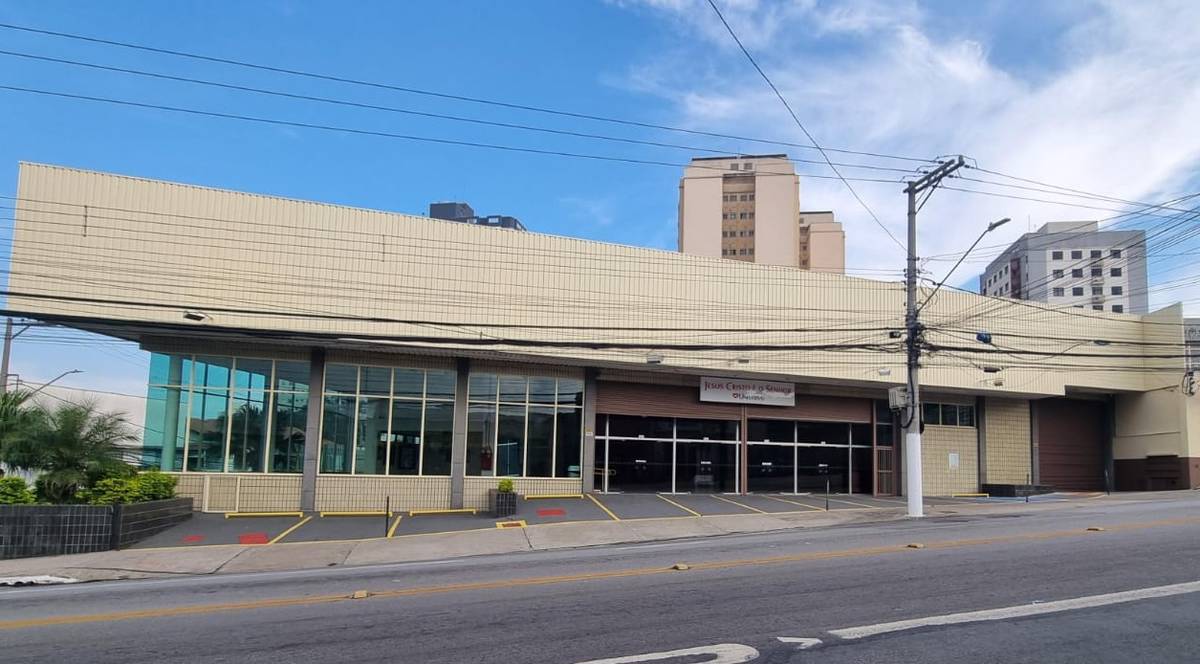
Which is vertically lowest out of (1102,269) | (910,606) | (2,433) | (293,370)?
(910,606)

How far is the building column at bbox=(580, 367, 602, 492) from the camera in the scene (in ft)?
92.9

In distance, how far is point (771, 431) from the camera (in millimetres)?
32250

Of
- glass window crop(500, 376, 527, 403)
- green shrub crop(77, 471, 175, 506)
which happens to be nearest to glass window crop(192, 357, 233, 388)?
green shrub crop(77, 471, 175, 506)

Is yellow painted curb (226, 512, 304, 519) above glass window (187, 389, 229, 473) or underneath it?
underneath

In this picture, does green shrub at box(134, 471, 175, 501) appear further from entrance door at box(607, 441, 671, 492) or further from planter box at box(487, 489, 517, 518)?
entrance door at box(607, 441, 671, 492)

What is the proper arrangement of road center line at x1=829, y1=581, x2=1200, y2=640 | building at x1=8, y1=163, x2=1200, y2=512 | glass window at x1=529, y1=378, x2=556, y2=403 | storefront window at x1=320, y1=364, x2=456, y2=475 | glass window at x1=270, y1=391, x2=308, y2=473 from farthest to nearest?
1. glass window at x1=529, y1=378, x2=556, y2=403
2. storefront window at x1=320, y1=364, x2=456, y2=475
3. glass window at x1=270, y1=391, x2=308, y2=473
4. building at x1=8, y1=163, x2=1200, y2=512
5. road center line at x1=829, y1=581, x2=1200, y2=640

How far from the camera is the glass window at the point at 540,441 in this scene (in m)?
27.6

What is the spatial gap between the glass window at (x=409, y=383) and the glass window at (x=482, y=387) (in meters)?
1.48

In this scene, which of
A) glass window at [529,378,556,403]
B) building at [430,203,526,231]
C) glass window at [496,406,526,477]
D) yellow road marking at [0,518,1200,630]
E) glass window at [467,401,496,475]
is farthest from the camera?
building at [430,203,526,231]

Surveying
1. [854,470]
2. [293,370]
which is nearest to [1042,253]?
[854,470]

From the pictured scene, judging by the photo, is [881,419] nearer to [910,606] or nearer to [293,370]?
[293,370]

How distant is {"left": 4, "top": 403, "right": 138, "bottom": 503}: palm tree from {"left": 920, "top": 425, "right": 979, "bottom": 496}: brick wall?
28.1 metres

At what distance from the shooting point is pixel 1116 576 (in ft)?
34.9

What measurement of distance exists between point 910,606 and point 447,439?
1903cm
